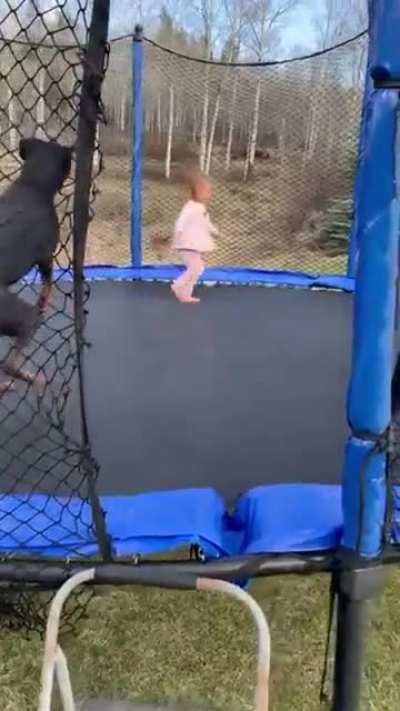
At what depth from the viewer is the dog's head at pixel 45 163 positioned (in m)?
1.46

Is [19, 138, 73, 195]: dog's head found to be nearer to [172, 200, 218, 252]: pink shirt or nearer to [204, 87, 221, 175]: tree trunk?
[172, 200, 218, 252]: pink shirt

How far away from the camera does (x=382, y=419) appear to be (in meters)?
1.06

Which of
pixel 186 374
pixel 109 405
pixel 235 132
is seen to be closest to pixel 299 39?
pixel 235 132


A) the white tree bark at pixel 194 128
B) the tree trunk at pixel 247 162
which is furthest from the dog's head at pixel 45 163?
the tree trunk at pixel 247 162

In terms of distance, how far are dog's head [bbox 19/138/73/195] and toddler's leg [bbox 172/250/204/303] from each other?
1946 millimetres

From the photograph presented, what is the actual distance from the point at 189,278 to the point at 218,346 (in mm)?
685

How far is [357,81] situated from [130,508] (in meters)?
3.42

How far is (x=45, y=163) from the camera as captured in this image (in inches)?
57.9

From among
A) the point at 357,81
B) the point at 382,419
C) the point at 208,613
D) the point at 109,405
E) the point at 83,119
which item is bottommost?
the point at 208,613

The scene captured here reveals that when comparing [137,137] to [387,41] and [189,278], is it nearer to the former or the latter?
[189,278]

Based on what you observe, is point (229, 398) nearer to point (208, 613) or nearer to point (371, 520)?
point (208, 613)

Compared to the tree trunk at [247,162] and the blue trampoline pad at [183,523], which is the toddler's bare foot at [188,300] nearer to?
the tree trunk at [247,162]

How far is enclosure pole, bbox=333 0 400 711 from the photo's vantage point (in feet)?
3.19

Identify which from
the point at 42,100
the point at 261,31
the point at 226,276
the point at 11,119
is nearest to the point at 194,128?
the point at 261,31
